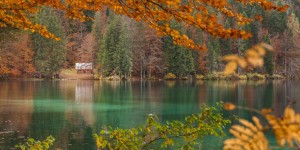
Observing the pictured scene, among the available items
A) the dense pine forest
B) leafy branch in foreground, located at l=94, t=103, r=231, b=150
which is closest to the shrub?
the dense pine forest

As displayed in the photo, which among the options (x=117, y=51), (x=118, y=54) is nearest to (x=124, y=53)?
(x=118, y=54)

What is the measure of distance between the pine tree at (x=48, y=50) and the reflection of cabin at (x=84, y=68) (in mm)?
2720

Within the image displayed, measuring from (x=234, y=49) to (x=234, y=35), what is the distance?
267ft

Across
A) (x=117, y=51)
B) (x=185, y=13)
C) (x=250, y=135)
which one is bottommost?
(x=250, y=135)

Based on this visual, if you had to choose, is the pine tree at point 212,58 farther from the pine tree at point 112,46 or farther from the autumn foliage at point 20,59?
the autumn foliage at point 20,59

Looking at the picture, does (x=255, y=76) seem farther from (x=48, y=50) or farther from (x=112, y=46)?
(x=48, y=50)

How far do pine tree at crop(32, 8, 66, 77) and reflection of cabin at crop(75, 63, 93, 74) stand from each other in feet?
8.92

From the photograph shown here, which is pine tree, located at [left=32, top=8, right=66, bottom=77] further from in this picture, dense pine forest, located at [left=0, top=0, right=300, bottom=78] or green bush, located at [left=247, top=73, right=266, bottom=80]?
green bush, located at [left=247, top=73, right=266, bottom=80]

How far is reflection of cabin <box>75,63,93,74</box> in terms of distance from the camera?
71.3 meters

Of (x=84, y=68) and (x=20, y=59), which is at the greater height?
(x=20, y=59)

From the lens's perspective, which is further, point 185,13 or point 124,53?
point 124,53

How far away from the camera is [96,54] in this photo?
243 ft

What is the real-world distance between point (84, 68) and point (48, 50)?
6752 mm

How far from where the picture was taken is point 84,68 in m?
71.5
